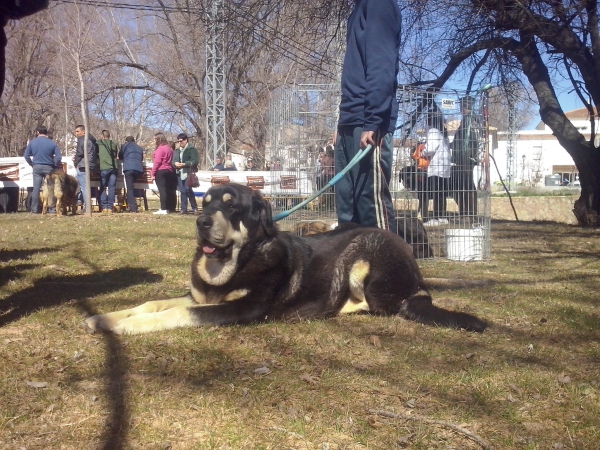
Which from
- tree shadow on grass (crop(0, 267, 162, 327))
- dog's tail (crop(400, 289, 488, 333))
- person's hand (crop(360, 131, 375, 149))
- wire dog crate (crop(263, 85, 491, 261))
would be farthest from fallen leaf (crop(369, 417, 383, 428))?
wire dog crate (crop(263, 85, 491, 261))

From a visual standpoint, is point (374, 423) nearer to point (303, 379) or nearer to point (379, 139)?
point (303, 379)

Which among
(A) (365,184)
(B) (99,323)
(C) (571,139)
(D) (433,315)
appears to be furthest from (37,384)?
(C) (571,139)

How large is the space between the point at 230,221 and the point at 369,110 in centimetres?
178

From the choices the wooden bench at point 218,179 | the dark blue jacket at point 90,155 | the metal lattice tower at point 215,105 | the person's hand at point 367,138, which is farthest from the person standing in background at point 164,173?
the person's hand at point 367,138

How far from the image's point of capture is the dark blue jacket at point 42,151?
1537 centimetres

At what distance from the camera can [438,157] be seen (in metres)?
7.42

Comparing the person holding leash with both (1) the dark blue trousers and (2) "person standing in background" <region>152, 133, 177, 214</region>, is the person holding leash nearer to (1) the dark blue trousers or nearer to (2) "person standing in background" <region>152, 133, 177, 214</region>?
(1) the dark blue trousers

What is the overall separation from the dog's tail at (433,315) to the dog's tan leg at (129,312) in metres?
1.56

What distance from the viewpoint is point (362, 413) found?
2.85 meters

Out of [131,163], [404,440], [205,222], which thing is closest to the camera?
[404,440]

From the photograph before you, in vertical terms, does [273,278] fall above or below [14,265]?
above

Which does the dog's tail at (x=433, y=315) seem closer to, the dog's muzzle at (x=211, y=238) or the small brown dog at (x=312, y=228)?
the dog's muzzle at (x=211, y=238)

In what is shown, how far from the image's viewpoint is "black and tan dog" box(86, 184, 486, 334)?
4.18 metres

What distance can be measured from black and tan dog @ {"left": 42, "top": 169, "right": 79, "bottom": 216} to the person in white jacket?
415 inches
